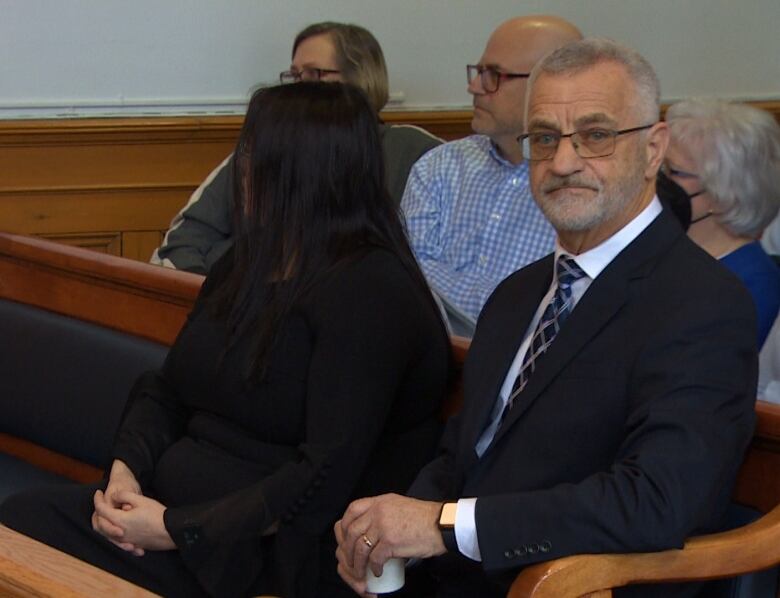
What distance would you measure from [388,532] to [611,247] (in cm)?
52

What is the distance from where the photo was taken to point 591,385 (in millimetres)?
1784

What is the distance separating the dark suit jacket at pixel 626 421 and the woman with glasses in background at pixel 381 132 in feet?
6.01

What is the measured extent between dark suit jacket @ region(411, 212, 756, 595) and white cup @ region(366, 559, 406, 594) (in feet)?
0.41

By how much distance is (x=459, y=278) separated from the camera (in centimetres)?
324

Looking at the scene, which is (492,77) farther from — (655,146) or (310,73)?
(655,146)

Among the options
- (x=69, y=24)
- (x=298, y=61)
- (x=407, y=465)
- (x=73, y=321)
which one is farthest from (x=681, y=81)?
(x=407, y=465)

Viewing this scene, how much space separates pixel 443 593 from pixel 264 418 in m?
0.46

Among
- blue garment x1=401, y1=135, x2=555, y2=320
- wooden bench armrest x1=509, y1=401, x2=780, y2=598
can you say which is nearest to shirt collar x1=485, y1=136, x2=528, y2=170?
blue garment x1=401, y1=135, x2=555, y2=320

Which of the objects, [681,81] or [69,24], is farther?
[681,81]

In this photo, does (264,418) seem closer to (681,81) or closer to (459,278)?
(459,278)

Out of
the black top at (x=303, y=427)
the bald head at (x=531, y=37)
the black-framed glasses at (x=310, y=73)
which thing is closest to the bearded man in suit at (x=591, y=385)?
the black top at (x=303, y=427)

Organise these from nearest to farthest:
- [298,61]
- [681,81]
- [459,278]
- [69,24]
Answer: [459,278], [298,61], [69,24], [681,81]

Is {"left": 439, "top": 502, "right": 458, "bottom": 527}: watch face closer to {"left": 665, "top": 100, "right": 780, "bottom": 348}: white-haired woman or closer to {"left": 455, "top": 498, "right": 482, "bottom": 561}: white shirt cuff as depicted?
{"left": 455, "top": 498, "right": 482, "bottom": 561}: white shirt cuff

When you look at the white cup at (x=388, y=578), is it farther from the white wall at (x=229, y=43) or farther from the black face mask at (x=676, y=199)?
the white wall at (x=229, y=43)
